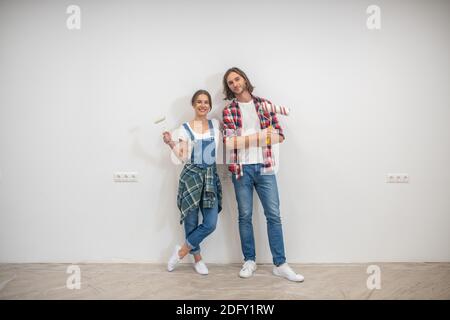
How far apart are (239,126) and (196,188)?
0.55 meters

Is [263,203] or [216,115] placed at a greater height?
[216,115]

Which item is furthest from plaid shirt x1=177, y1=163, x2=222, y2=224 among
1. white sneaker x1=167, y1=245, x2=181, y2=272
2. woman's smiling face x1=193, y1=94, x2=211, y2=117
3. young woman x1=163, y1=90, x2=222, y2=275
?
woman's smiling face x1=193, y1=94, x2=211, y2=117

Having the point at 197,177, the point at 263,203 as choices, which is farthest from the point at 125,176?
the point at 263,203

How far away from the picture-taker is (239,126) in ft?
7.13

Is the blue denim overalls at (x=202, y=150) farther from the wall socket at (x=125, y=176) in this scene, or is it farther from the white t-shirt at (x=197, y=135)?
the wall socket at (x=125, y=176)

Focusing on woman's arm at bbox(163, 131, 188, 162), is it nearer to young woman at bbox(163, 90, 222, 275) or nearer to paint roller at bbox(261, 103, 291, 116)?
young woman at bbox(163, 90, 222, 275)

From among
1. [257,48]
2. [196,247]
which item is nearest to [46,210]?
[196,247]

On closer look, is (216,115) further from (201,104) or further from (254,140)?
(254,140)

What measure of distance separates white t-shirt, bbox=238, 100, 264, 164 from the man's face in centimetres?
11

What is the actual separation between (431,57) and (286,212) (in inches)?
66.6

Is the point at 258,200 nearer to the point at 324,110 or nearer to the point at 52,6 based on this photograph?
the point at 324,110

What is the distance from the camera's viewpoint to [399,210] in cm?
238

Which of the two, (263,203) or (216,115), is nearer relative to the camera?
(263,203)
